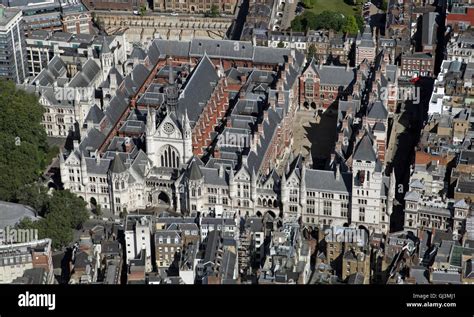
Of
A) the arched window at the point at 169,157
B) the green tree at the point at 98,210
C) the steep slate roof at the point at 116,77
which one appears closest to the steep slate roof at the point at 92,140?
the green tree at the point at 98,210

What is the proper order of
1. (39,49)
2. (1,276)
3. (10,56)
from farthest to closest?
1. (39,49)
2. (10,56)
3. (1,276)

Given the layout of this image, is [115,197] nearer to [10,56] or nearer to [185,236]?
[185,236]

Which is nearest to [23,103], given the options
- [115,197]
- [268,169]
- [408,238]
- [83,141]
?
[83,141]

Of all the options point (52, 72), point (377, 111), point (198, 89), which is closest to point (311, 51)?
point (198, 89)

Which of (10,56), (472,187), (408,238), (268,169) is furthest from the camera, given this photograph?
(10,56)

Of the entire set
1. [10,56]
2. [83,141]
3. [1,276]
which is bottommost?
[1,276]

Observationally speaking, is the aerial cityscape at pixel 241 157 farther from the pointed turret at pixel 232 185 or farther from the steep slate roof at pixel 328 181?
the pointed turret at pixel 232 185
